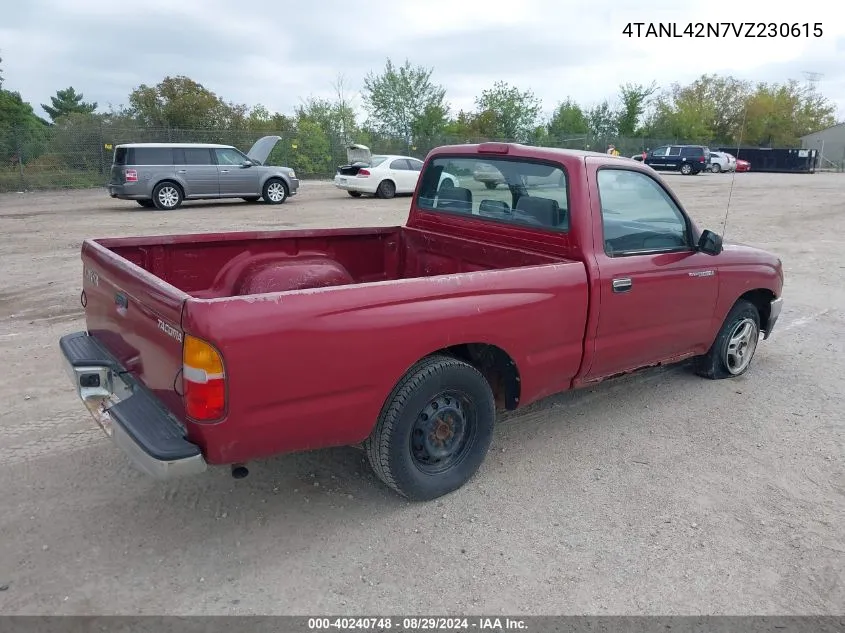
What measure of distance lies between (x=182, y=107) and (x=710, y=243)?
32896 millimetres

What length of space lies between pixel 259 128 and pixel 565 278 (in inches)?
1304

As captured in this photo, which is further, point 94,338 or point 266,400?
point 94,338

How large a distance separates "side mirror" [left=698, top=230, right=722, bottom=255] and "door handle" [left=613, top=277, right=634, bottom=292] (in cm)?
83

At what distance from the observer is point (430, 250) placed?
488 cm

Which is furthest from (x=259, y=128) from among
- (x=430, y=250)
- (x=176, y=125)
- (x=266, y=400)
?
(x=266, y=400)

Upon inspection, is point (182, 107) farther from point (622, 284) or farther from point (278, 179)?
point (622, 284)

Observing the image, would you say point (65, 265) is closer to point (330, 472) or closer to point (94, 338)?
point (94, 338)

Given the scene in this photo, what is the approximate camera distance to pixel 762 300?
5.37 m

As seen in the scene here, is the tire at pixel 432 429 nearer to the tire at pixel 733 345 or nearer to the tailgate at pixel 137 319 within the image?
the tailgate at pixel 137 319

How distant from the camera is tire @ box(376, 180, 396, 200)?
2128 centimetres

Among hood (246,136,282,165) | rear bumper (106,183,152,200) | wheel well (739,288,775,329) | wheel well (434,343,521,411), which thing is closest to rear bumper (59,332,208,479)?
wheel well (434,343,521,411)

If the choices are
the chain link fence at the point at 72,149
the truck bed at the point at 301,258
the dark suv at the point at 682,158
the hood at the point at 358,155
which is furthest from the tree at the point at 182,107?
the truck bed at the point at 301,258

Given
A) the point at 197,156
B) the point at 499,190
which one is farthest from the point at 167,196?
the point at 499,190

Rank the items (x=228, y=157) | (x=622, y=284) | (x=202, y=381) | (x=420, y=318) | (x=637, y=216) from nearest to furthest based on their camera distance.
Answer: (x=202, y=381)
(x=420, y=318)
(x=622, y=284)
(x=637, y=216)
(x=228, y=157)
